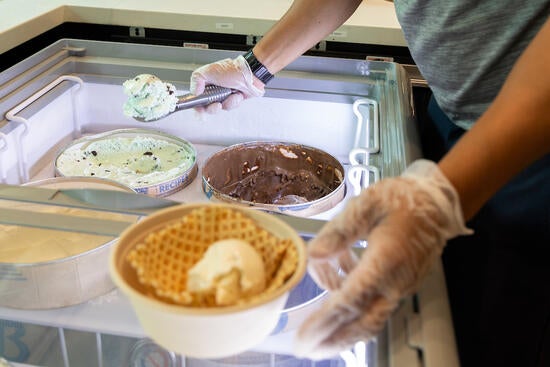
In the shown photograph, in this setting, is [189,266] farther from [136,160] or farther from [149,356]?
[136,160]

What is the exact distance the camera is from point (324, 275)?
775mm

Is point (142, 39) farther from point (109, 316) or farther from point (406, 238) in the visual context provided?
point (406, 238)

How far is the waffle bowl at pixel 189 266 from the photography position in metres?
0.65

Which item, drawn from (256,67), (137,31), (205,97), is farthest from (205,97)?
(137,31)

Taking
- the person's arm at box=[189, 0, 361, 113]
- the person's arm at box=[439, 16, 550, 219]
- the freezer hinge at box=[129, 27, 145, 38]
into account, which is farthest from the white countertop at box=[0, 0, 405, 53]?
the person's arm at box=[439, 16, 550, 219]

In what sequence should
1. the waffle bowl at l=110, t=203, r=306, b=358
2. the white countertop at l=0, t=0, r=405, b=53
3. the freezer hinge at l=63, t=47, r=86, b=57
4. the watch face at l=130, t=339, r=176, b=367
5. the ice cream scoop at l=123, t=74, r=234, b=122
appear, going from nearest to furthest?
the waffle bowl at l=110, t=203, r=306, b=358 < the watch face at l=130, t=339, r=176, b=367 < the ice cream scoop at l=123, t=74, r=234, b=122 < the freezer hinge at l=63, t=47, r=86, b=57 < the white countertop at l=0, t=0, r=405, b=53

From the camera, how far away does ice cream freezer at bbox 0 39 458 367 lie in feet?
2.94

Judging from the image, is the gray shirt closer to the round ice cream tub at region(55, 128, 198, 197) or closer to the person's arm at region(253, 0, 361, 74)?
the person's arm at region(253, 0, 361, 74)

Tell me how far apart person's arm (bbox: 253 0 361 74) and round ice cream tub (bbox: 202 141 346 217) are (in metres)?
0.28

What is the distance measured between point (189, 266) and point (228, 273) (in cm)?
8

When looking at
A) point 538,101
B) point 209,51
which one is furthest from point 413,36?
point 209,51

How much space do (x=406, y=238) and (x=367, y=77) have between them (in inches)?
43.3

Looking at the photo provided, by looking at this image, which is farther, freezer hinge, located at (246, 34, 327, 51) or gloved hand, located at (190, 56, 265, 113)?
freezer hinge, located at (246, 34, 327, 51)

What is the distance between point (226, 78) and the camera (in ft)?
5.35
